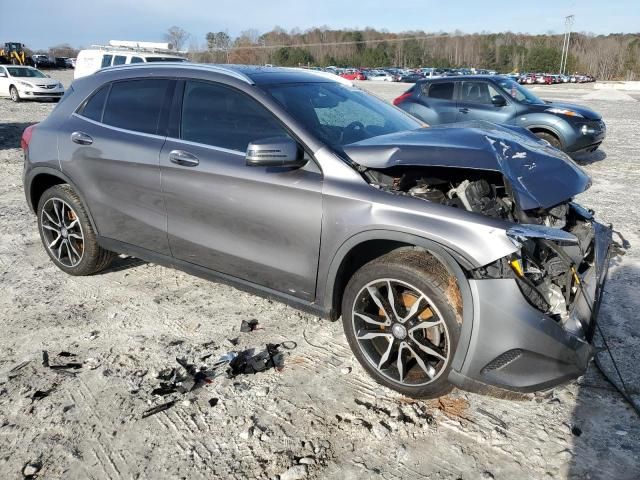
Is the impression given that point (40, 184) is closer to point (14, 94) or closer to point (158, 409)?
point (158, 409)

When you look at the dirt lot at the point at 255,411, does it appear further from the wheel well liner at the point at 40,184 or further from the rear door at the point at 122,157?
the wheel well liner at the point at 40,184

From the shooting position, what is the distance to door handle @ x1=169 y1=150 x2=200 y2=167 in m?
3.52

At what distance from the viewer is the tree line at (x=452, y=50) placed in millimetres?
90438

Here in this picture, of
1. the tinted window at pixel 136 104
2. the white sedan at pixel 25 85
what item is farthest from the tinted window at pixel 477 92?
the white sedan at pixel 25 85

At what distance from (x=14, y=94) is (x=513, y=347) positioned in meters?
23.8

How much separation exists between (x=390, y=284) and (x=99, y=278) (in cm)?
294

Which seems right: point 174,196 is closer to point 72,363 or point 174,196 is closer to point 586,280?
point 72,363

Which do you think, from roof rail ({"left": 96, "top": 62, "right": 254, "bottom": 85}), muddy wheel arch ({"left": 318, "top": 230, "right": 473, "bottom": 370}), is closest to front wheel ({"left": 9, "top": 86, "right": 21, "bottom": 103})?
roof rail ({"left": 96, "top": 62, "right": 254, "bottom": 85})

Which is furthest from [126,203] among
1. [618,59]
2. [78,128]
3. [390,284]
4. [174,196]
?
[618,59]

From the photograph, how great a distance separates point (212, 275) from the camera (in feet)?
12.1

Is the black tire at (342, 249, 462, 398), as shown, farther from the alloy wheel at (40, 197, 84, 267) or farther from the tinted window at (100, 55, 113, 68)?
the tinted window at (100, 55, 113, 68)

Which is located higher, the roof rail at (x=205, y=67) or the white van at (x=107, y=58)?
the white van at (x=107, y=58)

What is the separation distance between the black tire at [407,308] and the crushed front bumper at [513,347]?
0.43ft

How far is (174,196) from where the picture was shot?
3652 millimetres
